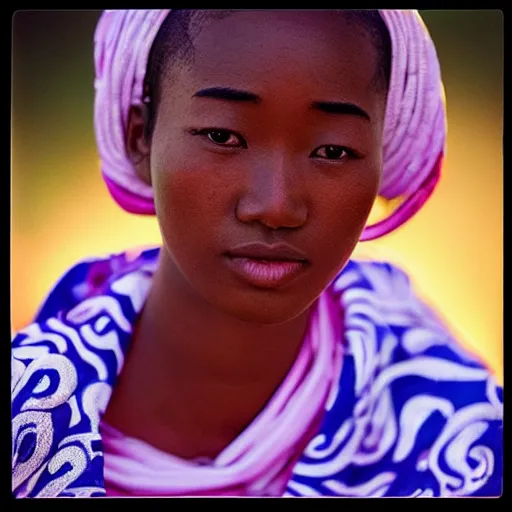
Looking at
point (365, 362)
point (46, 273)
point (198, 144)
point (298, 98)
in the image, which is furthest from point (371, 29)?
point (46, 273)

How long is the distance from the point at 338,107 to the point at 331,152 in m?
0.08

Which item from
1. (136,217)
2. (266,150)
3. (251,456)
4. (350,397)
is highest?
(266,150)

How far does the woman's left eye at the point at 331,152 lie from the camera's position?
1.45 meters

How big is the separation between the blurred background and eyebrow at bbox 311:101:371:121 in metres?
0.21

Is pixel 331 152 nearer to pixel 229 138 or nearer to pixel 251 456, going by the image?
pixel 229 138

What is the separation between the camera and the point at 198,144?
1446mm

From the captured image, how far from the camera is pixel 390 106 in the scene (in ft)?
4.96

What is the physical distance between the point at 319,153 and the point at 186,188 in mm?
242

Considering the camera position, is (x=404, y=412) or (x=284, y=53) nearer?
(x=284, y=53)

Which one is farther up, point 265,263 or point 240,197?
point 240,197

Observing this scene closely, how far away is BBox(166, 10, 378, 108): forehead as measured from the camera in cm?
141

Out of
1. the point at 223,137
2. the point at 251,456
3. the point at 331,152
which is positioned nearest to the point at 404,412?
the point at 251,456

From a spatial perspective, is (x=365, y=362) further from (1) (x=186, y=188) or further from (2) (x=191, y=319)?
(1) (x=186, y=188)

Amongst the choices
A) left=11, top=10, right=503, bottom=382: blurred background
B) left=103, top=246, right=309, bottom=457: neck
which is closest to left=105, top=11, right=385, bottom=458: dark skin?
left=103, top=246, right=309, bottom=457: neck
